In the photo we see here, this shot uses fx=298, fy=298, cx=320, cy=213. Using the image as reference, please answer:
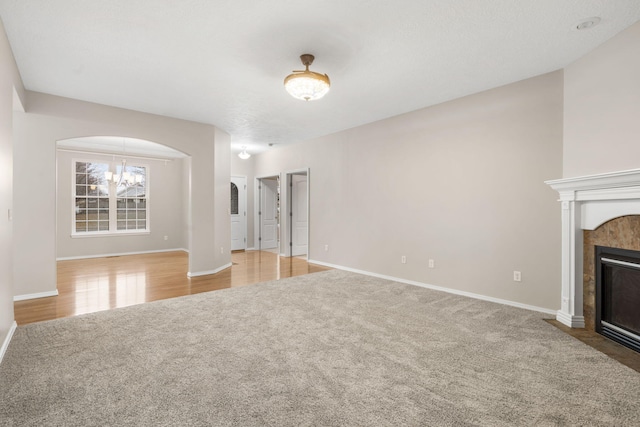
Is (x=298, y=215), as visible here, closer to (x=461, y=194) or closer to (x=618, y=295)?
(x=461, y=194)

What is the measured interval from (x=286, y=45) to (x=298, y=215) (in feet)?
17.2

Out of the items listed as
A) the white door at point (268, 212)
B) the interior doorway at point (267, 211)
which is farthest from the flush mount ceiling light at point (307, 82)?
the white door at point (268, 212)

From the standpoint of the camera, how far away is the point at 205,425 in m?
1.68

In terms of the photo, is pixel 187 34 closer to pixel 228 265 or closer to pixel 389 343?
pixel 389 343

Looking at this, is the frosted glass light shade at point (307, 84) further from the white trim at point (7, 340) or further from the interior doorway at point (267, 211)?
the interior doorway at point (267, 211)

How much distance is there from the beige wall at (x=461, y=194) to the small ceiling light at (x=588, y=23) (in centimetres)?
90

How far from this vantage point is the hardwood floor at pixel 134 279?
12.5 ft

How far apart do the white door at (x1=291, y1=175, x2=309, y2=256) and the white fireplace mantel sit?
18.2ft

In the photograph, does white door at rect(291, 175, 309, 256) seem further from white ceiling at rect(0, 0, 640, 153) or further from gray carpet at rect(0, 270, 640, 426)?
gray carpet at rect(0, 270, 640, 426)

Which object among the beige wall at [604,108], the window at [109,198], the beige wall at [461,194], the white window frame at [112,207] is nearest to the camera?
the beige wall at [604,108]

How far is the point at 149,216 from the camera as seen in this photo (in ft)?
27.2

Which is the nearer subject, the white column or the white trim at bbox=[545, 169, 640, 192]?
the white trim at bbox=[545, 169, 640, 192]

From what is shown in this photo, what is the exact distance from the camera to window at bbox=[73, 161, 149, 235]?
7.35m

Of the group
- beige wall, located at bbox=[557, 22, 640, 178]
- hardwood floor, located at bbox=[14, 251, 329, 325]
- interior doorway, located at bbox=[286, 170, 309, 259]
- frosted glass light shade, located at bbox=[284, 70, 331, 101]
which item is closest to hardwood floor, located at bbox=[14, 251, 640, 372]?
hardwood floor, located at bbox=[14, 251, 329, 325]
